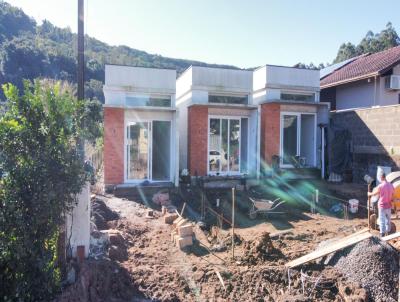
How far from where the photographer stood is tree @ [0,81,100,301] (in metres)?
5.15

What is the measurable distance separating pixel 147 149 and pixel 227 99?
4.41 m

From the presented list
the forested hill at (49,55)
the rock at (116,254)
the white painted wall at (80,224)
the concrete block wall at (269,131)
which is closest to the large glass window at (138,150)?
the concrete block wall at (269,131)

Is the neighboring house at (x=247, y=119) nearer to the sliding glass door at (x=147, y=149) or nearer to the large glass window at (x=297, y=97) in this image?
the large glass window at (x=297, y=97)

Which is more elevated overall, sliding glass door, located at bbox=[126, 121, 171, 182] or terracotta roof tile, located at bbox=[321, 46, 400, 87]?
terracotta roof tile, located at bbox=[321, 46, 400, 87]

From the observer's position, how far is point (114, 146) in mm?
13773

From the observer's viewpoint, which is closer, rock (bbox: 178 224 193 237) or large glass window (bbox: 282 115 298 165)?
rock (bbox: 178 224 193 237)

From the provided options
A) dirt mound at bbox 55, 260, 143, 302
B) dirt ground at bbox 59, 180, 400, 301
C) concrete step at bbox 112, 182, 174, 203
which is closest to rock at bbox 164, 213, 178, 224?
dirt ground at bbox 59, 180, 400, 301

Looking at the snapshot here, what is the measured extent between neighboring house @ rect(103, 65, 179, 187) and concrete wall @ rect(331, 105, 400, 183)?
27.9 feet

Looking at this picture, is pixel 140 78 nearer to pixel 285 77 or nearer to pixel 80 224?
pixel 285 77

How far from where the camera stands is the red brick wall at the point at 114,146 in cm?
1364

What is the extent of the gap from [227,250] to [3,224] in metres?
4.88

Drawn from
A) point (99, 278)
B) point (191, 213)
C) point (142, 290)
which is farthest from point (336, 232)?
point (99, 278)

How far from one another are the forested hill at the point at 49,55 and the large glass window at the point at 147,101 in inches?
825

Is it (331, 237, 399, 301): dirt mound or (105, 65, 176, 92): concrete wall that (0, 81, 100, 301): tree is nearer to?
(331, 237, 399, 301): dirt mound
